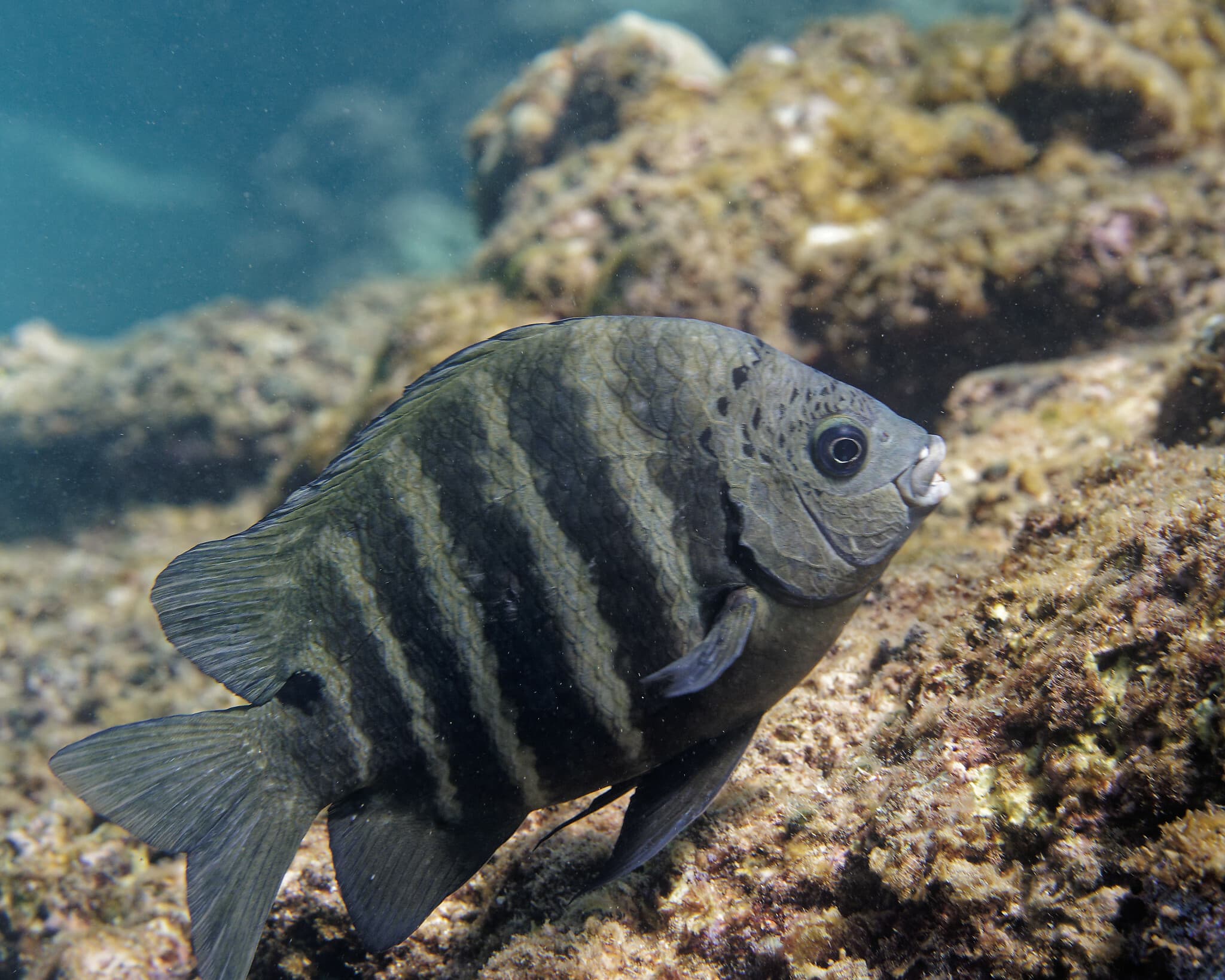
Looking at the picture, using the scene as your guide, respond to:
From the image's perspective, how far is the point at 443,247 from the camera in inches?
966

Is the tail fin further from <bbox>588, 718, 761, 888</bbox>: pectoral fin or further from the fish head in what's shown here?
the fish head

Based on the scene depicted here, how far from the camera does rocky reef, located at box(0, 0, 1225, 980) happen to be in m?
1.52

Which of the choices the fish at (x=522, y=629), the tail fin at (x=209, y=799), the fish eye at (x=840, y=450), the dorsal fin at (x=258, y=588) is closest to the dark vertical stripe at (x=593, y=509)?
the fish at (x=522, y=629)

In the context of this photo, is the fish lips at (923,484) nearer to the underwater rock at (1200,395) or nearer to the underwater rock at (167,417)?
the underwater rock at (1200,395)

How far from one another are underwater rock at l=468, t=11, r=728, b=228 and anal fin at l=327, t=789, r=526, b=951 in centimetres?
825

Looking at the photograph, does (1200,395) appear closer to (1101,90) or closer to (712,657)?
(712,657)

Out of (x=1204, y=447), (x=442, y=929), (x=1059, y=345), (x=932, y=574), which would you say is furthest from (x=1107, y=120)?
(x=442, y=929)

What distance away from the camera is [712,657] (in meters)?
1.69

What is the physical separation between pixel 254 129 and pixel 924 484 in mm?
43896

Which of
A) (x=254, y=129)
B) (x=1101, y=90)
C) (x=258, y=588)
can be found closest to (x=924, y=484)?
(x=258, y=588)

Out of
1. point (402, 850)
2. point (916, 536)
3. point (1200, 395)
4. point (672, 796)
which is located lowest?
point (916, 536)

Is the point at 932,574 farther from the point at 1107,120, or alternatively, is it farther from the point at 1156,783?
the point at 1107,120

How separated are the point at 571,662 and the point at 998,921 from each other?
110 centimetres

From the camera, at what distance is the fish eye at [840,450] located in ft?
6.46
